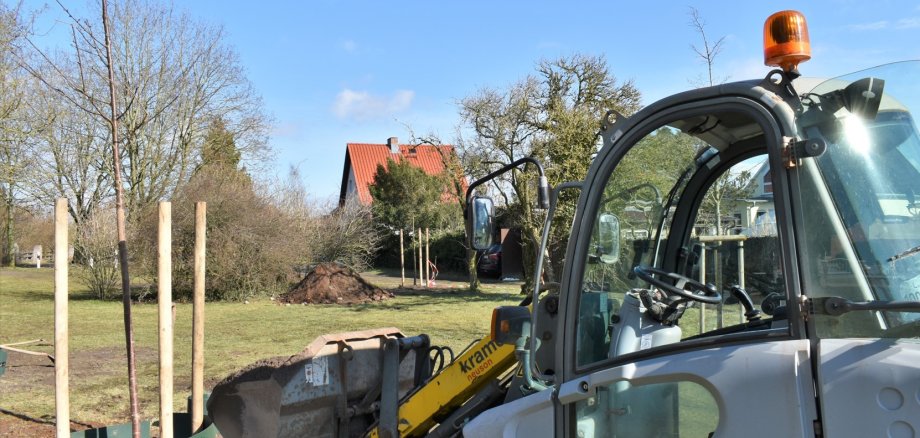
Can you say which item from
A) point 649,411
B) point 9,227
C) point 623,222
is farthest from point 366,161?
point 649,411

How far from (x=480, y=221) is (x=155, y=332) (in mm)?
12535

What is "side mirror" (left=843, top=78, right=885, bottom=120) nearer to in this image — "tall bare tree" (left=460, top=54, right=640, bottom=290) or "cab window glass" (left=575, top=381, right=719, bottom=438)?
"cab window glass" (left=575, top=381, right=719, bottom=438)

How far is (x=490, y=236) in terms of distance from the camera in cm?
325

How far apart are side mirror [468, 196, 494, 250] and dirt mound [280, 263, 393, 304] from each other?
1740 centimetres

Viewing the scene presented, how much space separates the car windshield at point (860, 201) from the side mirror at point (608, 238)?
2.50 ft

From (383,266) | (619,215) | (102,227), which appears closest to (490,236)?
(619,215)

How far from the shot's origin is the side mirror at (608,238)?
2.78m

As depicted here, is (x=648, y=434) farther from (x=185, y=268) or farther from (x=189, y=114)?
(x=189, y=114)

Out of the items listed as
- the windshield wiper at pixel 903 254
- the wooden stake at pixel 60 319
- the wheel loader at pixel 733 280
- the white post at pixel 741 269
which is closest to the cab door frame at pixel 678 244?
the wheel loader at pixel 733 280

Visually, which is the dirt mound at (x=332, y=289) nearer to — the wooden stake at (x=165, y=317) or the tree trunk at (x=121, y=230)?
the tree trunk at (x=121, y=230)

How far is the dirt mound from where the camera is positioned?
2053cm

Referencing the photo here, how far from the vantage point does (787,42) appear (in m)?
2.31

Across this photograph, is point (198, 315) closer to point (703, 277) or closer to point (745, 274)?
point (703, 277)

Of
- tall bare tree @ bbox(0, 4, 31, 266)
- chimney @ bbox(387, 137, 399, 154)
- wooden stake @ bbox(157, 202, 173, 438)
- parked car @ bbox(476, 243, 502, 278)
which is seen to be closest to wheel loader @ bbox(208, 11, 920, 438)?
wooden stake @ bbox(157, 202, 173, 438)
